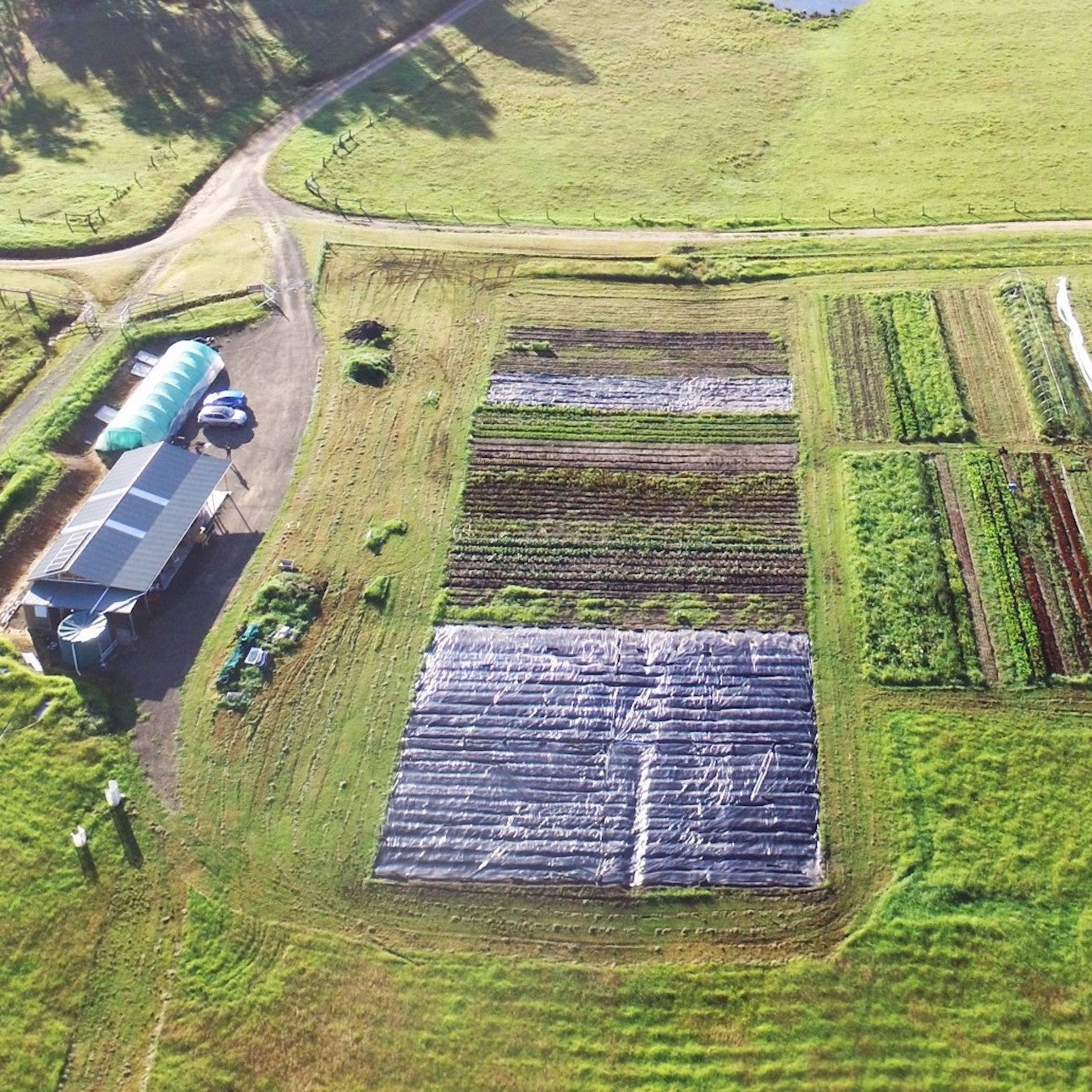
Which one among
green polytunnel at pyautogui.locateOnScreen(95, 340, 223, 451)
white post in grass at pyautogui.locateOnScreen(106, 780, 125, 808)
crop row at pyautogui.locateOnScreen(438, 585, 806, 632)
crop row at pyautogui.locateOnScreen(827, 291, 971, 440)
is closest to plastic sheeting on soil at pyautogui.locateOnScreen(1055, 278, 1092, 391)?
crop row at pyautogui.locateOnScreen(827, 291, 971, 440)

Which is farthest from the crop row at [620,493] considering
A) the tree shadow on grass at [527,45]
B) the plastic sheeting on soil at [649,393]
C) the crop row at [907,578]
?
the tree shadow on grass at [527,45]

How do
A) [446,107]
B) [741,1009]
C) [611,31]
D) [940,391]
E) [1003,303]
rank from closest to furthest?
[741,1009], [940,391], [1003,303], [446,107], [611,31]

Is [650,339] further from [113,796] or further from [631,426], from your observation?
[113,796]

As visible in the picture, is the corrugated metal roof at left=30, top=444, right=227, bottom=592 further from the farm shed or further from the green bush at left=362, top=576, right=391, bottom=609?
the green bush at left=362, top=576, right=391, bottom=609

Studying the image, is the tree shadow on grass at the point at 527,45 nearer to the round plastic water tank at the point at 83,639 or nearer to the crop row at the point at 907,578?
the crop row at the point at 907,578

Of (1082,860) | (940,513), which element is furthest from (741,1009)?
(940,513)

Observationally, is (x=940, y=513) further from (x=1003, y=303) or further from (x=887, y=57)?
(x=887, y=57)
